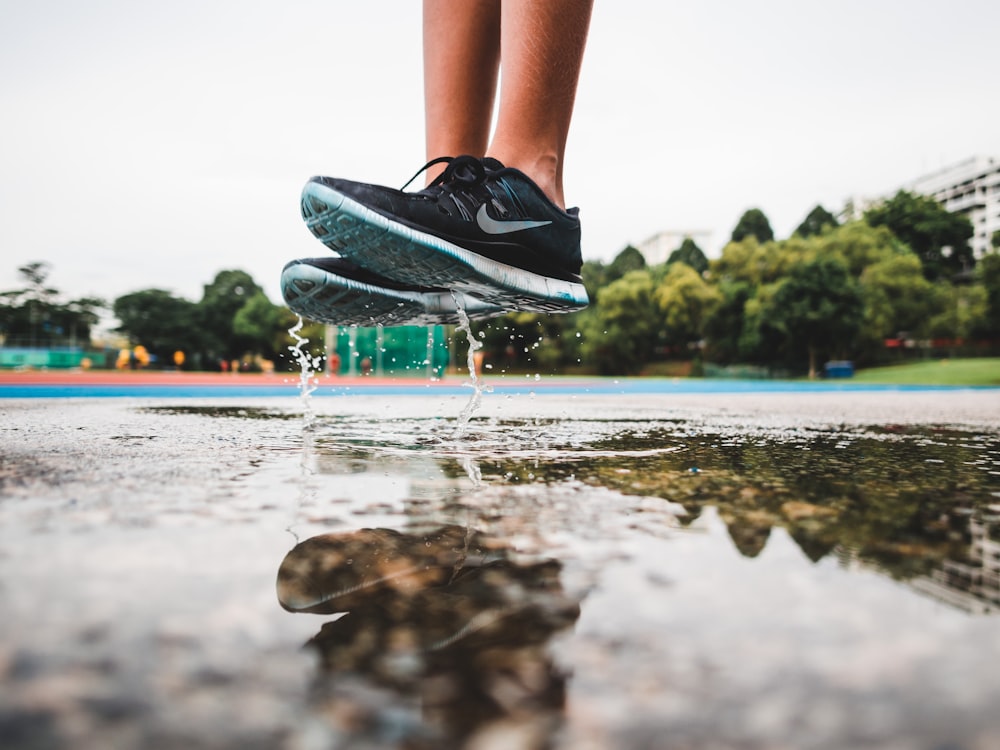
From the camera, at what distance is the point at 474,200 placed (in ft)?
3.74

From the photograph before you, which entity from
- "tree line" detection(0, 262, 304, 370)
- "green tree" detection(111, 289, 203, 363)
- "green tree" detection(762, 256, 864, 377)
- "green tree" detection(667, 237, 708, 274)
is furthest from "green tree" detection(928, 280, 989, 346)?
"green tree" detection(111, 289, 203, 363)

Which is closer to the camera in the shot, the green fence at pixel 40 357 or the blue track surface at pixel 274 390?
the blue track surface at pixel 274 390

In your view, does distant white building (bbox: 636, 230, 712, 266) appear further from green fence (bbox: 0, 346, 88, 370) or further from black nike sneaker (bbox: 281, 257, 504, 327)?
black nike sneaker (bbox: 281, 257, 504, 327)

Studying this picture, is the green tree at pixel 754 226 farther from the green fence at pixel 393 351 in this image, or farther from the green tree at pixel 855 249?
the green fence at pixel 393 351

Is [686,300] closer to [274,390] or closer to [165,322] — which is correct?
[274,390]

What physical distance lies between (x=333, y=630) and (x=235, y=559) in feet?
0.47

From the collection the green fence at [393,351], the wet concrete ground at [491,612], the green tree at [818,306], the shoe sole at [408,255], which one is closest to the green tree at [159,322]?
the green fence at [393,351]

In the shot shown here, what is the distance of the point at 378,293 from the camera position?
134 centimetres

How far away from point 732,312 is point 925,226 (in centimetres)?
1778

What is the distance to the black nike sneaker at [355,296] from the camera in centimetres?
132

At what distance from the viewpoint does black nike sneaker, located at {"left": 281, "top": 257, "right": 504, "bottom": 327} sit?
1.32 m

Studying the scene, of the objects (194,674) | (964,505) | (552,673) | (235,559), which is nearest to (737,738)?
(552,673)

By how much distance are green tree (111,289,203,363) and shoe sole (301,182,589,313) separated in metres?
39.3

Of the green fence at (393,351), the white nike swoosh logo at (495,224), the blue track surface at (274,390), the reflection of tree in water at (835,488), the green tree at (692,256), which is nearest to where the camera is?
the reflection of tree in water at (835,488)
